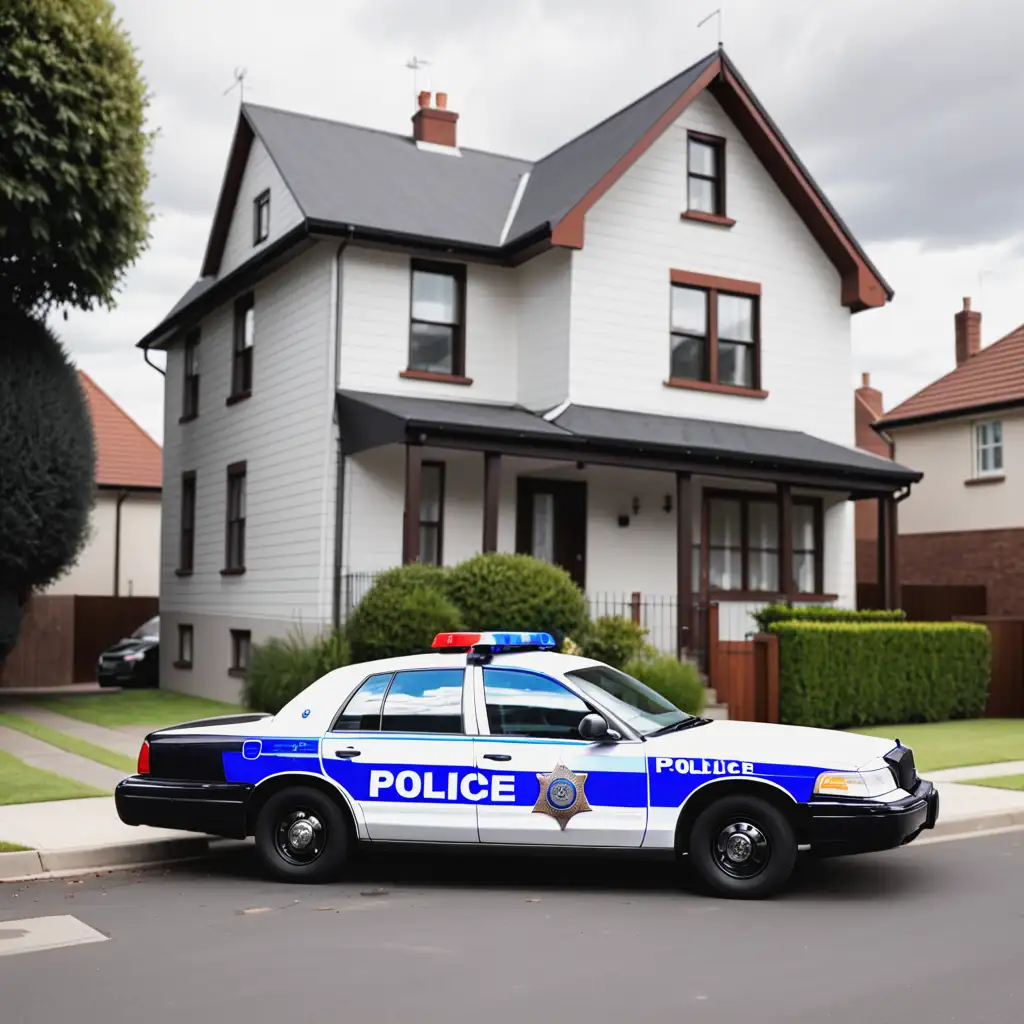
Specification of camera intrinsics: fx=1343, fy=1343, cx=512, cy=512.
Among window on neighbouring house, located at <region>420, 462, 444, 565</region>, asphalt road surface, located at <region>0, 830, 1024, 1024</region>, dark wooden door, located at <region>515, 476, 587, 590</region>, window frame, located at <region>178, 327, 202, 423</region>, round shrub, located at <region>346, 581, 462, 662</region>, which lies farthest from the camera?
window frame, located at <region>178, 327, 202, 423</region>

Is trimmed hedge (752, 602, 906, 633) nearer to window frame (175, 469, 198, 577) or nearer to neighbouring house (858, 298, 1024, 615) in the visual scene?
neighbouring house (858, 298, 1024, 615)

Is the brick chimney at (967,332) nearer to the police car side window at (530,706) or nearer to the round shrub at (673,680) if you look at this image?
the round shrub at (673,680)

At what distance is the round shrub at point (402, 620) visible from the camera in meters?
16.0

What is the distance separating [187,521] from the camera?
82.0 feet

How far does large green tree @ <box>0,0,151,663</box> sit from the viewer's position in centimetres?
1842

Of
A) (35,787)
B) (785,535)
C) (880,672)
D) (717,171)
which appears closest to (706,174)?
(717,171)

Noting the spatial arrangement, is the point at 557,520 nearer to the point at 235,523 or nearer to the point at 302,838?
the point at 235,523

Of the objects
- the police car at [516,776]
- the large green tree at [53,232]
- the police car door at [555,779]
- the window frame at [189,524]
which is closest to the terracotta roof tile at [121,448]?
the window frame at [189,524]

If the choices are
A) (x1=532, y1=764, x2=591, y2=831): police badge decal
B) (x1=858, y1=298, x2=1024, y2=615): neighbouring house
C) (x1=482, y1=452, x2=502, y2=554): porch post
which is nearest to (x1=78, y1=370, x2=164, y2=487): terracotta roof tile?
(x1=858, y1=298, x2=1024, y2=615): neighbouring house

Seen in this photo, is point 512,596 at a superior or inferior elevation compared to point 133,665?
superior

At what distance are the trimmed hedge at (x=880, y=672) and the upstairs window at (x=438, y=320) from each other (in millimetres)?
6381

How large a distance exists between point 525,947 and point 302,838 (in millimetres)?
2304

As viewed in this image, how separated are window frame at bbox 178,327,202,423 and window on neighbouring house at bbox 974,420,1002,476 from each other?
1616cm

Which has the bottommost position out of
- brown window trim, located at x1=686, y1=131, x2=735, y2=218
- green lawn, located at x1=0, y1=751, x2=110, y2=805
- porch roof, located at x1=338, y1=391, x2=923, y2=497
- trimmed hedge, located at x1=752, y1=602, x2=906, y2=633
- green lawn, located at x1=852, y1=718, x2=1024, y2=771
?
green lawn, located at x1=0, y1=751, x2=110, y2=805
